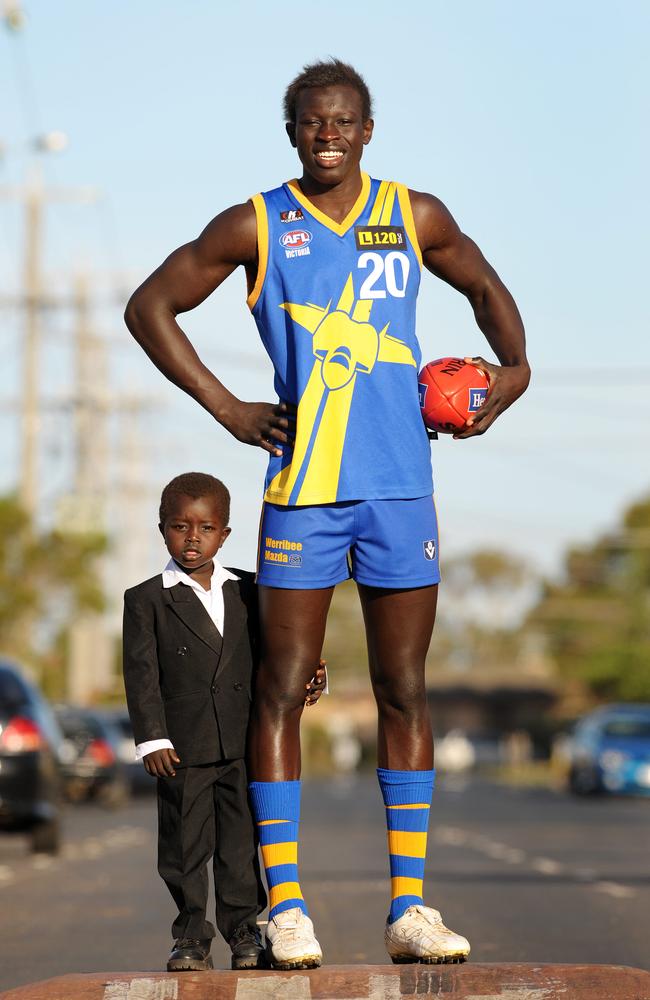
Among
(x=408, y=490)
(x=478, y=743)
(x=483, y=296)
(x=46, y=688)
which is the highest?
(x=483, y=296)

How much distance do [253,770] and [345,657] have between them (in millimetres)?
121420

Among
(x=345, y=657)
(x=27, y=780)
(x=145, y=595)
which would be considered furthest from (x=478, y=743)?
(x=145, y=595)

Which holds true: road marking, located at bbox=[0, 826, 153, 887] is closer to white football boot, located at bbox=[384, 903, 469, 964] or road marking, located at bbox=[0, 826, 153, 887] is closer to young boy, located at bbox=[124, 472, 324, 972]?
young boy, located at bbox=[124, 472, 324, 972]

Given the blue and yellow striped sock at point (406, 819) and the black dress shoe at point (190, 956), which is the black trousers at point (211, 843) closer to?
the black dress shoe at point (190, 956)

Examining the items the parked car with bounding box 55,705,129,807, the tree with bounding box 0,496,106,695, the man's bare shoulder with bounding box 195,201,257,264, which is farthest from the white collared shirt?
the tree with bounding box 0,496,106,695

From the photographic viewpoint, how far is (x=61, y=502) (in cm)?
4650

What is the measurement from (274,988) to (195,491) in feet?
5.75

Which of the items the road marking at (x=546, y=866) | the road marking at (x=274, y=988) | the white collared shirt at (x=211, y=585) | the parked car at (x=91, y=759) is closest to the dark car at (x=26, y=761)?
the road marking at (x=546, y=866)

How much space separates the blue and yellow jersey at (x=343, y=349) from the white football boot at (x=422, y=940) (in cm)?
120

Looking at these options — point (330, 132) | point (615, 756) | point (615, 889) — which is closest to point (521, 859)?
point (615, 889)

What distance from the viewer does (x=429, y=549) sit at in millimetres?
5961

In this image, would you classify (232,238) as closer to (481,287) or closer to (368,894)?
(481,287)

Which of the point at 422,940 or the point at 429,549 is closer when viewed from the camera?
the point at 422,940

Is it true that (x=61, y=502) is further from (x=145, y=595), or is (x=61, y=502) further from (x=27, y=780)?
(x=145, y=595)
